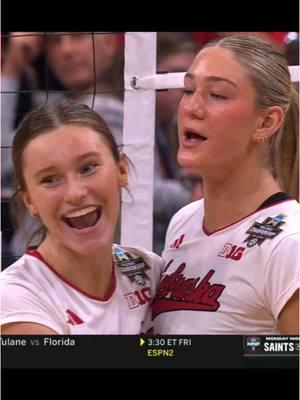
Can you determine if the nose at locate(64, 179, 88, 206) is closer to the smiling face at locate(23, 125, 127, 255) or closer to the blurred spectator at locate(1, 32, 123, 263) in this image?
the smiling face at locate(23, 125, 127, 255)

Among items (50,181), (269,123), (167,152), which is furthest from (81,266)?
(269,123)

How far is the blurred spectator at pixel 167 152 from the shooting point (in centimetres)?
113

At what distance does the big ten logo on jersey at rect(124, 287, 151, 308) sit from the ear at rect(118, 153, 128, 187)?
0.59 ft

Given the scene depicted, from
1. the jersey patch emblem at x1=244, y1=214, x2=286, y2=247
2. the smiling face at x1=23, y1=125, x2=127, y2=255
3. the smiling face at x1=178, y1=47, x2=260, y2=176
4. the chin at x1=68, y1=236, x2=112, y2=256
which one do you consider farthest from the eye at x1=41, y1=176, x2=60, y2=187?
the jersey patch emblem at x1=244, y1=214, x2=286, y2=247

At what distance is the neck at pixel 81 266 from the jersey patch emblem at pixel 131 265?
3 cm

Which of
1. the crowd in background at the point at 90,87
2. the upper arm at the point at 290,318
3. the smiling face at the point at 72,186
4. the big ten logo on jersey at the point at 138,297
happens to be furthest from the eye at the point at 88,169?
the upper arm at the point at 290,318

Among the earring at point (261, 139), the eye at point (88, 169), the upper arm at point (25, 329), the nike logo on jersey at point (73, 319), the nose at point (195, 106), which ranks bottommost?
the upper arm at point (25, 329)

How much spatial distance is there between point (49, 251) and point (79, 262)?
0.05 metres

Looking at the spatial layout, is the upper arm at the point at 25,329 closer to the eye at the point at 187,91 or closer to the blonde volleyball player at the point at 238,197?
the blonde volleyball player at the point at 238,197

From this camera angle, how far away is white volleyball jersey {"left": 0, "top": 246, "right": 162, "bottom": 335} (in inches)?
39.2

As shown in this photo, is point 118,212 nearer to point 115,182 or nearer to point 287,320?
point 115,182

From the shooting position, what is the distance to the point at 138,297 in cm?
109

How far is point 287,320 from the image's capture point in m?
1.00
